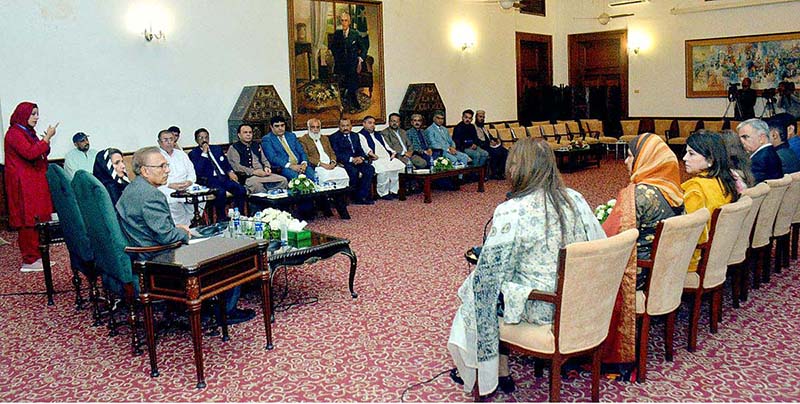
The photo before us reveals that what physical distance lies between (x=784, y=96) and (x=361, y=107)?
29.4ft

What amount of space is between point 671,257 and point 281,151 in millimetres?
7355

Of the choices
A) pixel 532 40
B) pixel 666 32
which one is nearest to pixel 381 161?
pixel 532 40

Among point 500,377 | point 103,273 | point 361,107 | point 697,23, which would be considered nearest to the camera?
point 500,377

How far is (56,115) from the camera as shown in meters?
9.00

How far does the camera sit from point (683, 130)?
16234mm

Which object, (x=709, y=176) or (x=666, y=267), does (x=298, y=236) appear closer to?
(x=666, y=267)

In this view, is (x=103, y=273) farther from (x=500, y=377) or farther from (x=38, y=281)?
(x=500, y=377)

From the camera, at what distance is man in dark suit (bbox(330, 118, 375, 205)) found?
11.0 metres

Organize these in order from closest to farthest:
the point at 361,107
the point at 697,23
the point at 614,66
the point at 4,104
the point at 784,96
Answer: the point at 4,104 < the point at 361,107 < the point at 784,96 < the point at 697,23 < the point at 614,66

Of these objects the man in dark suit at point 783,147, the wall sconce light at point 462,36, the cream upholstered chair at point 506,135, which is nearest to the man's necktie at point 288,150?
the wall sconce light at point 462,36

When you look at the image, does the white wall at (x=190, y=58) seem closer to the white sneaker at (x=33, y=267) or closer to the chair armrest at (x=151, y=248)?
the white sneaker at (x=33, y=267)

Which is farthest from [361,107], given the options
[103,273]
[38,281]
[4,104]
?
[103,273]

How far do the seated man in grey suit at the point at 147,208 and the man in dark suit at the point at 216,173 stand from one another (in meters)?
4.84

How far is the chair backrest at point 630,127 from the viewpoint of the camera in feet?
55.7
